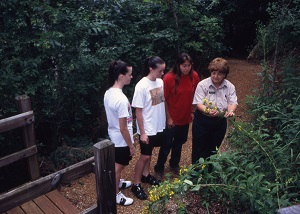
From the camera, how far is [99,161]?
2.73 m

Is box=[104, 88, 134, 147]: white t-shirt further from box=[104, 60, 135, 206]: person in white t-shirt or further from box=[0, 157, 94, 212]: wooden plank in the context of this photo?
box=[0, 157, 94, 212]: wooden plank

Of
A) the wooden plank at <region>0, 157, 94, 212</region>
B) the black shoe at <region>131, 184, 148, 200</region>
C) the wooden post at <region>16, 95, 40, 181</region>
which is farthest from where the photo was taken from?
the black shoe at <region>131, 184, 148, 200</region>

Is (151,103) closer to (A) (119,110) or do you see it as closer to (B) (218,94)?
(A) (119,110)

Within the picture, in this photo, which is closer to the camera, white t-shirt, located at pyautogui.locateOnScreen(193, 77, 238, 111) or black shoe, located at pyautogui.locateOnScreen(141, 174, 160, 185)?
Result: white t-shirt, located at pyautogui.locateOnScreen(193, 77, 238, 111)

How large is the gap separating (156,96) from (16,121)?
167cm

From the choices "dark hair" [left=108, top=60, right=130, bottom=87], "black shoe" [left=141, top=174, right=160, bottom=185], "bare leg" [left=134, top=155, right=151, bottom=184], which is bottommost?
"black shoe" [left=141, top=174, right=160, bottom=185]

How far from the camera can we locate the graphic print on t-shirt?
12.7 ft

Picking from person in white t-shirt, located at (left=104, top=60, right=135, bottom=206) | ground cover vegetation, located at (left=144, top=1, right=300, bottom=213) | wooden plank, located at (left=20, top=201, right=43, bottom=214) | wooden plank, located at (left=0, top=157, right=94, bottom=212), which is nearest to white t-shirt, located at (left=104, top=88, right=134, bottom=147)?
person in white t-shirt, located at (left=104, top=60, right=135, bottom=206)

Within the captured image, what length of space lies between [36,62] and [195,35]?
4.62 metres

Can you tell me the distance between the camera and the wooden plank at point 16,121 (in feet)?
11.4

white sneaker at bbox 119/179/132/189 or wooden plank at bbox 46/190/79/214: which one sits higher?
wooden plank at bbox 46/190/79/214

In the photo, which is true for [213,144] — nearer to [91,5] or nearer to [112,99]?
[112,99]

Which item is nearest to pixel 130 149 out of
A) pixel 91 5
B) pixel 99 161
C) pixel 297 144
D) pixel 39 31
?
pixel 99 161

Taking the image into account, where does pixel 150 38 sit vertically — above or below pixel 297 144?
above
